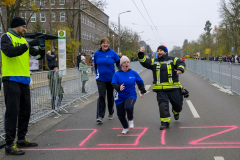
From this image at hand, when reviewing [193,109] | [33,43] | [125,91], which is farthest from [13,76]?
[193,109]

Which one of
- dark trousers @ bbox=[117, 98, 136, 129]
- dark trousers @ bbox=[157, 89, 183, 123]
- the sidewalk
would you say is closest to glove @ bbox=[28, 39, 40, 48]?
the sidewalk

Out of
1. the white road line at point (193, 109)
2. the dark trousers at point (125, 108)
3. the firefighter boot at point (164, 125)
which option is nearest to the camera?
the dark trousers at point (125, 108)

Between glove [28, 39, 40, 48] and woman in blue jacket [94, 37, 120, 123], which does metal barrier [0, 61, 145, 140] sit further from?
woman in blue jacket [94, 37, 120, 123]

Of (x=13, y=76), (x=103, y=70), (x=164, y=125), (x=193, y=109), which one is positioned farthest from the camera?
(x=193, y=109)

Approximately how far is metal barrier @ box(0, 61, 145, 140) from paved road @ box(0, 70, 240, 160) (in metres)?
0.67

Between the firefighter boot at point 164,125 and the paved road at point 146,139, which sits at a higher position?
the firefighter boot at point 164,125

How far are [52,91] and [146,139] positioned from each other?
3456 mm

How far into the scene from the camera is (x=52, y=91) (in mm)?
7832

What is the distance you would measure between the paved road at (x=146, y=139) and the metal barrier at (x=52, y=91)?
670 millimetres

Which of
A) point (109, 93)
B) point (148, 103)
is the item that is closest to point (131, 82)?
point (109, 93)

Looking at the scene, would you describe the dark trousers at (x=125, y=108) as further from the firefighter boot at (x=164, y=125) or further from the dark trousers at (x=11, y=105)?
the dark trousers at (x=11, y=105)

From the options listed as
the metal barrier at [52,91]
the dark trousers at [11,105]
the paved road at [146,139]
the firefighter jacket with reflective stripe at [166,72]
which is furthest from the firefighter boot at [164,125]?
the dark trousers at [11,105]

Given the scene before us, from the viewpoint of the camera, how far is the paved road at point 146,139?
14.8ft

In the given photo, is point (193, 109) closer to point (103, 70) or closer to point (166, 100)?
point (166, 100)
